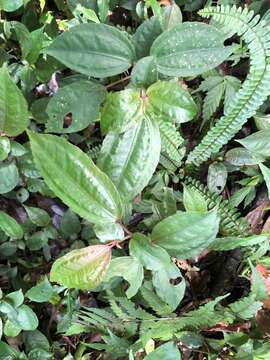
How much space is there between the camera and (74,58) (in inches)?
41.4

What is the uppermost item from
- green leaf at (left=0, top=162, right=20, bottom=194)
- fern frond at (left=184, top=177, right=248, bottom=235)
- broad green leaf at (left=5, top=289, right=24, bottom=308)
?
fern frond at (left=184, top=177, right=248, bottom=235)

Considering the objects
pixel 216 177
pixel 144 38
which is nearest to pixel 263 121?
pixel 216 177

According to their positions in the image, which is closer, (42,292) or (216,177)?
(42,292)

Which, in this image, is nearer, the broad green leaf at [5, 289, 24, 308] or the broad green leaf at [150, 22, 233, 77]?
the broad green leaf at [150, 22, 233, 77]

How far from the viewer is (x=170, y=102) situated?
101 centimetres

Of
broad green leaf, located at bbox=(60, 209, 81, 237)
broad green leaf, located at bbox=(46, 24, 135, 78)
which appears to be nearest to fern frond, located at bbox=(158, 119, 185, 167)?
broad green leaf, located at bbox=(46, 24, 135, 78)

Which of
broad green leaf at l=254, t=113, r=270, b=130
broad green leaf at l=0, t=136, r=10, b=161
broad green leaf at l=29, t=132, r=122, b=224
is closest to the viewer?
broad green leaf at l=29, t=132, r=122, b=224

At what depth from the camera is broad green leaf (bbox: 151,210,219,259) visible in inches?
39.6

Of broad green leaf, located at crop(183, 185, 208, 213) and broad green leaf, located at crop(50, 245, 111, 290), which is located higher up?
broad green leaf, located at crop(183, 185, 208, 213)

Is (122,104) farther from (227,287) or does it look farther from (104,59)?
(227,287)

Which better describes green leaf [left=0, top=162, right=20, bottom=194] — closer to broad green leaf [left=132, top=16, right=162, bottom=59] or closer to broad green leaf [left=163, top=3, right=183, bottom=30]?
broad green leaf [left=132, top=16, right=162, bottom=59]

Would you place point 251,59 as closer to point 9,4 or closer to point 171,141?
point 171,141

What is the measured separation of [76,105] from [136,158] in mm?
248

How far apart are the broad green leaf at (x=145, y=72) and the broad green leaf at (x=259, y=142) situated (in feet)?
1.30
